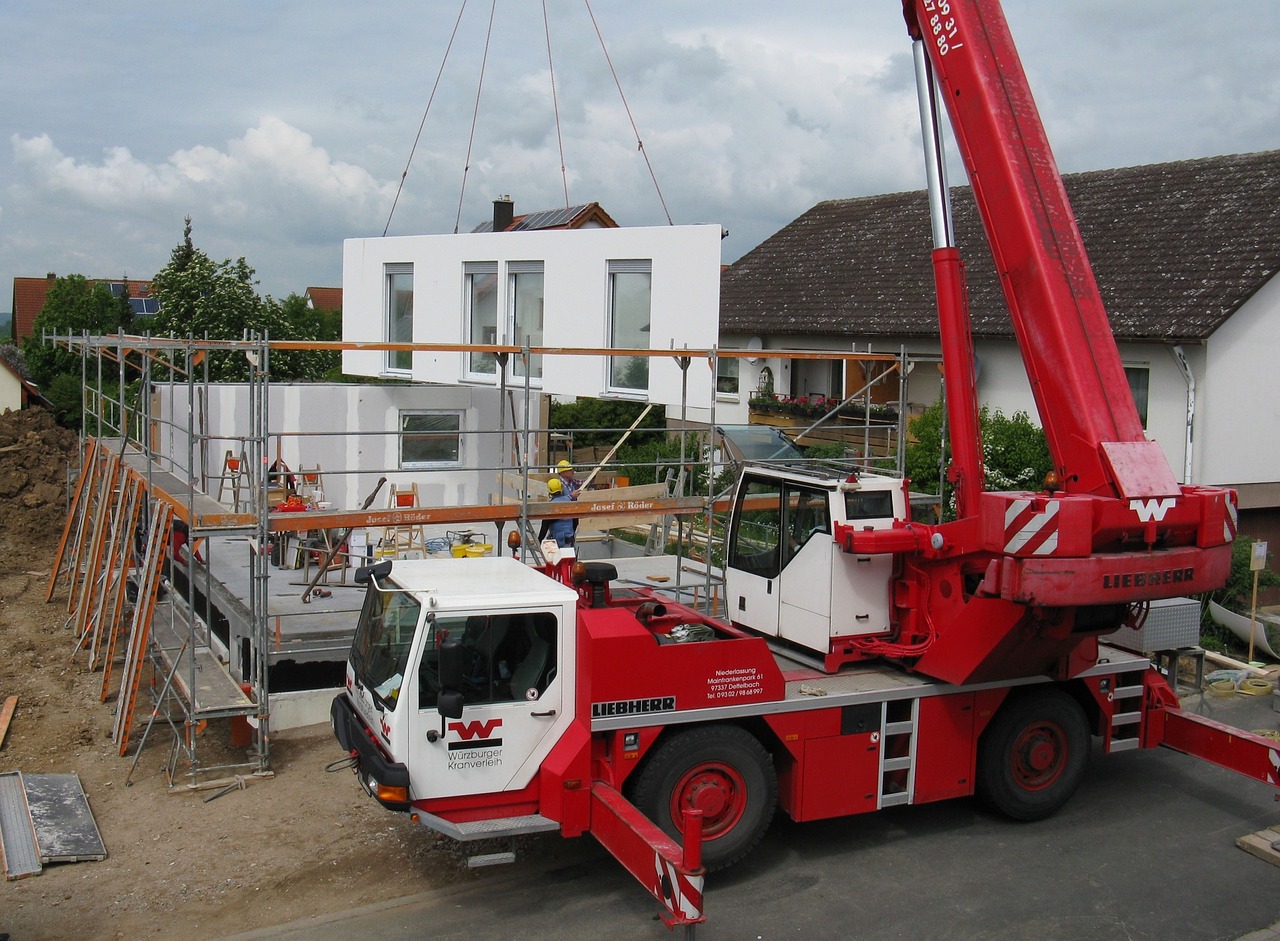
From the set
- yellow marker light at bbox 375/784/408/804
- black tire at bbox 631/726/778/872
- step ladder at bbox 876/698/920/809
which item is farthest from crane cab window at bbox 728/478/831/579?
yellow marker light at bbox 375/784/408/804

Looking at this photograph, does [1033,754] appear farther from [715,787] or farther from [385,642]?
[385,642]

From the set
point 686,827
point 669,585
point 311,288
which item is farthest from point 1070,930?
point 311,288

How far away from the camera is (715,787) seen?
816 cm

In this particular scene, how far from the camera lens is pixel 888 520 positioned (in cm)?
924

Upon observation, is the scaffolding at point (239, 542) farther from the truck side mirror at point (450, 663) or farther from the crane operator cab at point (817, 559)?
the truck side mirror at point (450, 663)

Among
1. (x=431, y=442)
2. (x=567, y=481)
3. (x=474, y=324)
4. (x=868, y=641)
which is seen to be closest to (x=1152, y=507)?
(x=868, y=641)

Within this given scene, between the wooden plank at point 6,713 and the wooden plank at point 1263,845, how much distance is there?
11427 millimetres

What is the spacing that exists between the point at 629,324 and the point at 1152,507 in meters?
8.09

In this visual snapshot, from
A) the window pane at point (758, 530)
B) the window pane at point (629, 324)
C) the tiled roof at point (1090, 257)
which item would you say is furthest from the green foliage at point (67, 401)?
the window pane at point (758, 530)

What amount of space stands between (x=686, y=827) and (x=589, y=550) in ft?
38.0

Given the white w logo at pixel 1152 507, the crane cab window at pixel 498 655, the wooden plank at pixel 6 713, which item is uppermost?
the white w logo at pixel 1152 507

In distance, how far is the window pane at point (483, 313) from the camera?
53.8ft

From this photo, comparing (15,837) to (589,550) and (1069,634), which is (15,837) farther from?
(589,550)

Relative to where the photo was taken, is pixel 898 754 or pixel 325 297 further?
pixel 325 297
